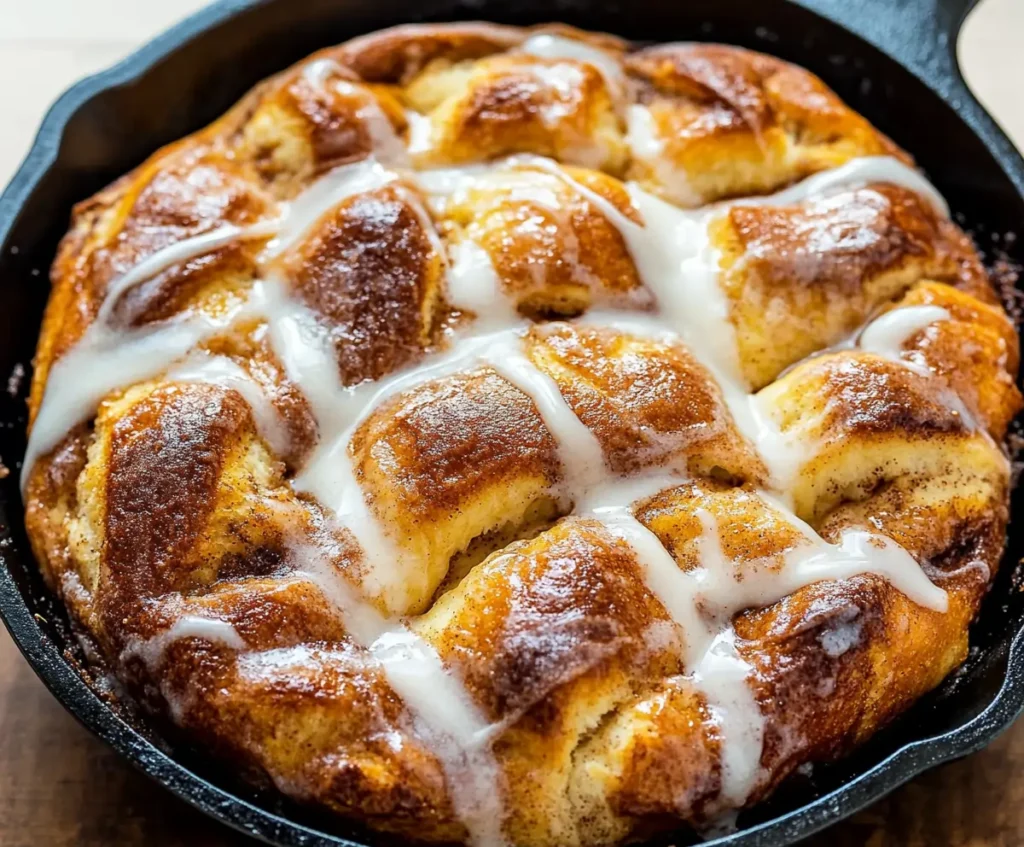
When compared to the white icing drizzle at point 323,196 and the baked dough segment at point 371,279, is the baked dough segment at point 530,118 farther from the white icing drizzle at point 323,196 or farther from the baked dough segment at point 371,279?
the baked dough segment at point 371,279

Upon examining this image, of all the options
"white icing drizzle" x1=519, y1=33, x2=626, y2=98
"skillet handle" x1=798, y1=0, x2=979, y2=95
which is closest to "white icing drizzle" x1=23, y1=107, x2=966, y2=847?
"white icing drizzle" x1=519, y1=33, x2=626, y2=98

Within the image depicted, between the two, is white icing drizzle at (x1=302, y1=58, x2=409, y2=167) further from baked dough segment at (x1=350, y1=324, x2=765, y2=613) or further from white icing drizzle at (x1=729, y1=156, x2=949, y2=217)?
white icing drizzle at (x1=729, y1=156, x2=949, y2=217)

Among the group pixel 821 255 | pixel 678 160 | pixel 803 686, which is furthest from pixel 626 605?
pixel 678 160

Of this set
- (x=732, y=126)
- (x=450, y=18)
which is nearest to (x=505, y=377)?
(x=732, y=126)

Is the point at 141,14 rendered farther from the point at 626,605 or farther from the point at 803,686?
the point at 803,686

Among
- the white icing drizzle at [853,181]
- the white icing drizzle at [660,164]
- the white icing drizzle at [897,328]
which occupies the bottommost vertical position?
the white icing drizzle at [897,328]

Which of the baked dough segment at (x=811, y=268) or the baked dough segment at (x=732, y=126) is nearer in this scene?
the baked dough segment at (x=811, y=268)

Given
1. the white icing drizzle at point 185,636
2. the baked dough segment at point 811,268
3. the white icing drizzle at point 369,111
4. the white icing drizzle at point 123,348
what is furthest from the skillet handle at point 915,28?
the white icing drizzle at point 185,636

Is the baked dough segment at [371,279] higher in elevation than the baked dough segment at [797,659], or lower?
higher
